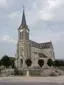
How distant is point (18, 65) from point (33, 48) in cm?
1282

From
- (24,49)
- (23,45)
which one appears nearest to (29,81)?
(24,49)

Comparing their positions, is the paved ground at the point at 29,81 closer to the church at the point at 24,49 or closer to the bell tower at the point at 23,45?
the church at the point at 24,49

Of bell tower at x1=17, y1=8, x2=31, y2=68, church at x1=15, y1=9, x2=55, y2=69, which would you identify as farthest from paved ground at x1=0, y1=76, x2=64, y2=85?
bell tower at x1=17, y1=8, x2=31, y2=68

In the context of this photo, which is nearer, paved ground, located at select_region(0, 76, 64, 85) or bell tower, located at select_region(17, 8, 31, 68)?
paved ground, located at select_region(0, 76, 64, 85)

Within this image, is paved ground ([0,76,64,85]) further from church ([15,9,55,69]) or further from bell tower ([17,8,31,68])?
bell tower ([17,8,31,68])

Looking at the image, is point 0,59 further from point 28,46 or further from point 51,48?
point 51,48

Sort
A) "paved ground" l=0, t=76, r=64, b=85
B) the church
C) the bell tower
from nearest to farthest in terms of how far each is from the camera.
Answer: "paved ground" l=0, t=76, r=64, b=85
the church
the bell tower

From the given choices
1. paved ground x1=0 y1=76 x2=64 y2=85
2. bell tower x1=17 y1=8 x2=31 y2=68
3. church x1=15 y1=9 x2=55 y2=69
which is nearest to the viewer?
paved ground x1=0 y1=76 x2=64 y2=85

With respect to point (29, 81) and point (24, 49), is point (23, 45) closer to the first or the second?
point (24, 49)

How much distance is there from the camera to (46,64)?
88.1 m

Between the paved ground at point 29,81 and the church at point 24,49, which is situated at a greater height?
the church at point 24,49

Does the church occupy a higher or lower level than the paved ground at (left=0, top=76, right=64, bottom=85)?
higher

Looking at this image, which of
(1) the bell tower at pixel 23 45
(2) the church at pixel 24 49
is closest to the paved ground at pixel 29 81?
(2) the church at pixel 24 49

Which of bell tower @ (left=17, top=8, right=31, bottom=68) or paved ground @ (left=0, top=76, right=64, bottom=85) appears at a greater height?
bell tower @ (left=17, top=8, right=31, bottom=68)
